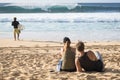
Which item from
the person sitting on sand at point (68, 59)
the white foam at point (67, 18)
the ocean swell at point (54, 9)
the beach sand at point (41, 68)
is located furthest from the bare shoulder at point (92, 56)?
the ocean swell at point (54, 9)

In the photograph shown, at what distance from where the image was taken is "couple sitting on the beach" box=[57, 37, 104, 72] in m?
8.68

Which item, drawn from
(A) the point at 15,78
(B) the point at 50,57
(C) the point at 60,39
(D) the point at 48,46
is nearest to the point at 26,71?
(A) the point at 15,78

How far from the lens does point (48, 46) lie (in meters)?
16.3

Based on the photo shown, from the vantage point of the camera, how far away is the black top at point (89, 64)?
28.7 ft

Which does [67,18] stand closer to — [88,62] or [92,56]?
[88,62]

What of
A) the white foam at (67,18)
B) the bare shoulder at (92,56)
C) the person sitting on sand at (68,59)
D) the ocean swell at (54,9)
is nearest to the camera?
the bare shoulder at (92,56)

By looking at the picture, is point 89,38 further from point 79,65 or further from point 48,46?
point 79,65

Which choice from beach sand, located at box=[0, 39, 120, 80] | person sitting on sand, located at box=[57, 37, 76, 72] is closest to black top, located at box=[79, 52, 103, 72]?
beach sand, located at box=[0, 39, 120, 80]

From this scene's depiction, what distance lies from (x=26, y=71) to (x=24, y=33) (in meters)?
14.3

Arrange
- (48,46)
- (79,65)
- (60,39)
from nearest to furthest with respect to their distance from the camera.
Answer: (79,65), (48,46), (60,39)

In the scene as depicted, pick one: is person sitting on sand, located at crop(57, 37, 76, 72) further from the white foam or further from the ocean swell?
the ocean swell

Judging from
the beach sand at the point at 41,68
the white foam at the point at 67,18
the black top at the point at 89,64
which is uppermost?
the white foam at the point at 67,18

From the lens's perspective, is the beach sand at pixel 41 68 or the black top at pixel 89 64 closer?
the beach sand at pixel 41 68

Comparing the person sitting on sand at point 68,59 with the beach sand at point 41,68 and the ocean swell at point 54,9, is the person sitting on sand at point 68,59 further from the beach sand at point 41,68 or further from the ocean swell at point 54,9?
the ocean swell at point 54,9
